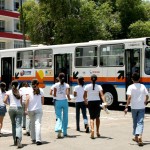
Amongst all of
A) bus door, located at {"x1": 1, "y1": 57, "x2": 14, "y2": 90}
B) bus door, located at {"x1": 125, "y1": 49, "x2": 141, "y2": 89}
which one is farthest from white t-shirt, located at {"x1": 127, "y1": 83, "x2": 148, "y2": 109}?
bus door, located at {"x1": 1, "y1": 57, "x2": 14, "y2": 90}

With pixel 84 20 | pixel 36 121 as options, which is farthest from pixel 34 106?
pixel 84 20

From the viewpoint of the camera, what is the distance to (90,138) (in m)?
11.5

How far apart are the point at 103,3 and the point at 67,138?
27.1 metres

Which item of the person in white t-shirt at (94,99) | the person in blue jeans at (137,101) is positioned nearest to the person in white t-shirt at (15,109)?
the person in white t-shirt at (94,99)

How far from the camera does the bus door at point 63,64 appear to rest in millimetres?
22281

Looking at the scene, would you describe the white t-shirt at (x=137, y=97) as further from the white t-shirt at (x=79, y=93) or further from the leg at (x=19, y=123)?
the leg at (x=19, y=123)

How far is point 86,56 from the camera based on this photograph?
849 inches

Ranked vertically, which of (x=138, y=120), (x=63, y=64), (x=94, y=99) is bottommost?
(x=138, y=120)

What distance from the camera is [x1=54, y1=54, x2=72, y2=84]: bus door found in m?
22.3

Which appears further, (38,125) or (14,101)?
(14,101)

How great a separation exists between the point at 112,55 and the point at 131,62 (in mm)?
1265

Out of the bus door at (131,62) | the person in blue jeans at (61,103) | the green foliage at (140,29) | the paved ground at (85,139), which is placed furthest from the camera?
the green foliage at (140,29)

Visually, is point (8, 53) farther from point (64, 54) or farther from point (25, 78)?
point (64, 54)

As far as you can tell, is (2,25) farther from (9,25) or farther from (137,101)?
(137,101)
